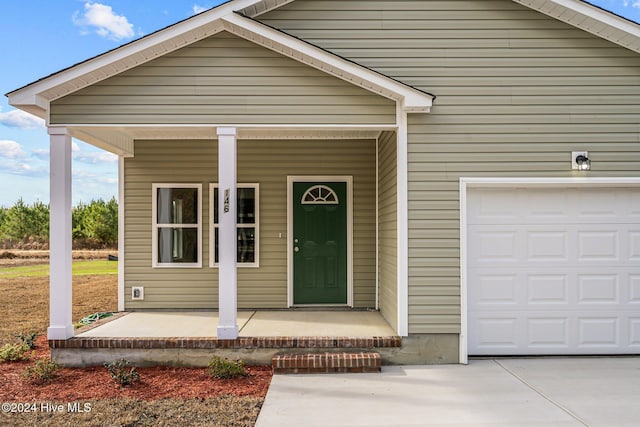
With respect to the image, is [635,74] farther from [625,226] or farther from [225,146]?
[225,146]

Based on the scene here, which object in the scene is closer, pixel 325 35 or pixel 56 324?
pixel 56 324

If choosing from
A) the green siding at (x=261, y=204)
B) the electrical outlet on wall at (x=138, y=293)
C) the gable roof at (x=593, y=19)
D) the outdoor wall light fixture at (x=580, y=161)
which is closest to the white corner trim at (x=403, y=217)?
the green siding at (x=261, y=204)

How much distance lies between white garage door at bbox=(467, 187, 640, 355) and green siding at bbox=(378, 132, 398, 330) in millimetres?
899

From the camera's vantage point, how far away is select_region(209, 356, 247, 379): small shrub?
185 inches

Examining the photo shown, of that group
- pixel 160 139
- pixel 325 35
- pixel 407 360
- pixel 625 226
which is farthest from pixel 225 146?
pixel 625 226

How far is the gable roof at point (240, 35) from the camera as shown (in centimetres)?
487

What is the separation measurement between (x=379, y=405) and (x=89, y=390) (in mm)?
2854

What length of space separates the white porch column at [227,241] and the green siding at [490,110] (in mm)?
2060

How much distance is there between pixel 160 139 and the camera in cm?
701

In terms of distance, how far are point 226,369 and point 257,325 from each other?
1.14 m

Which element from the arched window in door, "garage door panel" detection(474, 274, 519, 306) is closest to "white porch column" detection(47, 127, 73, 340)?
the arched window in door

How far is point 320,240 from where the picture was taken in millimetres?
7121

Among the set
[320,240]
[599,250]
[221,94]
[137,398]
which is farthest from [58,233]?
[599,250]

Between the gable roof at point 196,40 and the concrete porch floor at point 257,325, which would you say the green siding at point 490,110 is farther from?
the concrete porch floor at point 257,325
